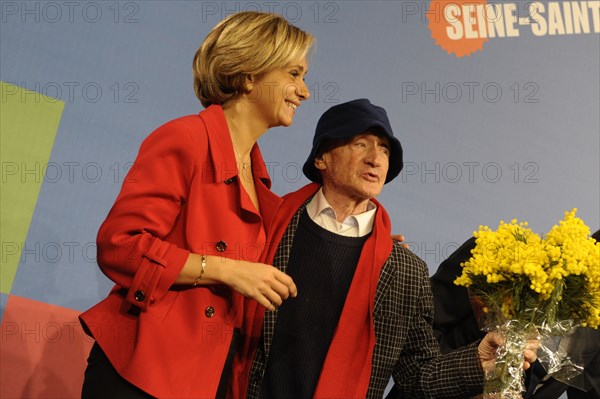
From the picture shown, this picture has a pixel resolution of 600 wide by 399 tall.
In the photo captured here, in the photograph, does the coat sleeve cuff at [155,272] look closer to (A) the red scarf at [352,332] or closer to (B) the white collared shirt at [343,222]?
(A) the red scarf at [352,332]

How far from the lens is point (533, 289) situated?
1.86 meters

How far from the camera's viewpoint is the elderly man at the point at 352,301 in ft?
6.72

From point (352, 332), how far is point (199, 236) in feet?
1.83

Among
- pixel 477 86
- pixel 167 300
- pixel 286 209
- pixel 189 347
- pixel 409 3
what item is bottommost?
pixel 189 347

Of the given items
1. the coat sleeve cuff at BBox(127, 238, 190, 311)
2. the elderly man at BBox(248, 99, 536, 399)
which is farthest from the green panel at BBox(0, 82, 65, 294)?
the coat sleeve cuff at BBox(127, 238, 190, 311)

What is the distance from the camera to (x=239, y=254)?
179 cm

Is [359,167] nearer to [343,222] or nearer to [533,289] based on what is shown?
[343,222]

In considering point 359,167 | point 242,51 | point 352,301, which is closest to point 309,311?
point 352,301

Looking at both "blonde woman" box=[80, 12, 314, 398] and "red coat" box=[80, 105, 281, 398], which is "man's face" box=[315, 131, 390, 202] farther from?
"red coat" box=[80, 105, 281, 398]

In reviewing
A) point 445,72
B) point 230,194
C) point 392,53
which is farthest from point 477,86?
point 230,194

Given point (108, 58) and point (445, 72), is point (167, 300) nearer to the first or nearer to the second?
point (108, 58)

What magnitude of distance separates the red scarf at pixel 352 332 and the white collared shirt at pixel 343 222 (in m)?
0.05

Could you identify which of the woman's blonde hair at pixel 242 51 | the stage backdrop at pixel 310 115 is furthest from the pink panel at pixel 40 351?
the woman's blonde hair at pixel 242 51

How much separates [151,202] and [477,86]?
1823mm
